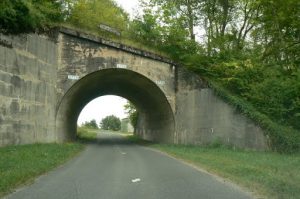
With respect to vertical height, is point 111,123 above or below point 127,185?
above

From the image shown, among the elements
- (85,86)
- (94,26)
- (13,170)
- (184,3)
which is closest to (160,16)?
(184,3)

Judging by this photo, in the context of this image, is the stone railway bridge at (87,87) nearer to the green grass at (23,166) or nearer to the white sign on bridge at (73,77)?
the white sign on bridge at (73,77)

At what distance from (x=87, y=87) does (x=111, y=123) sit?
8975 centimetres

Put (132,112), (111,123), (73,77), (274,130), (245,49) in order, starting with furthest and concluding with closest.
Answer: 1. (111,123)
2. (132,112)
3. (245,49)
4. (73,77)
5. (274,130)

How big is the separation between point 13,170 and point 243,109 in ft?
46.3

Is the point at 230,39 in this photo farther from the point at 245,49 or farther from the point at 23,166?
the point at 23,166

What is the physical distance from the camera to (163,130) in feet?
105

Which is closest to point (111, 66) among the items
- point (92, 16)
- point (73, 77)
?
point (73, 77)

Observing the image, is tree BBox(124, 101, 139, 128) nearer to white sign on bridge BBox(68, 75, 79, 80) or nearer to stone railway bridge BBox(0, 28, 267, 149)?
stone railway bridge BBox(0, 28, 267, 149)

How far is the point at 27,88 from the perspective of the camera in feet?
69.5

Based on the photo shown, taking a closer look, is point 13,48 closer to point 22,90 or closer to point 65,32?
point 22,90

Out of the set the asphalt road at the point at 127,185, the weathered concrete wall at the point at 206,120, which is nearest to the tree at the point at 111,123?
the weathered concrete wall at the point at 206,120

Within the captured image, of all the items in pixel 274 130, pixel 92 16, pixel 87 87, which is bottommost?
pixel 274 130

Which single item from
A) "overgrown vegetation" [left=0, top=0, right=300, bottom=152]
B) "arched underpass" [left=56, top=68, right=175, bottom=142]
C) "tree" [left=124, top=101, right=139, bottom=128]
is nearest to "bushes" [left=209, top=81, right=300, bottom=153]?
"overgrown vegetation" [left=0, top=0, right=300, bottom=152]
